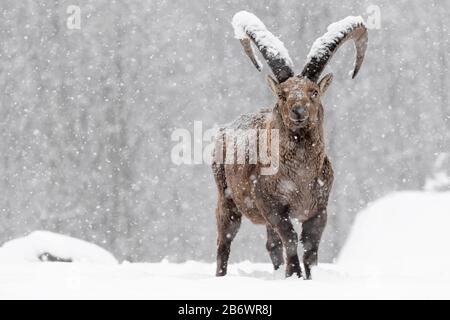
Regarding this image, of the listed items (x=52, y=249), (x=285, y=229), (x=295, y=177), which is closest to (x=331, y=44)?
(x=295, y=177)

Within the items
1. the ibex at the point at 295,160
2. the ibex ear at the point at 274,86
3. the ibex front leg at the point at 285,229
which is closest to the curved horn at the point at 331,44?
the ibex at the point at 295,160

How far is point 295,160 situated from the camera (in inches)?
289

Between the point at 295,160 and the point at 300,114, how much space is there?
1.83 feet

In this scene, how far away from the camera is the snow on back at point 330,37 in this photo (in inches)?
301

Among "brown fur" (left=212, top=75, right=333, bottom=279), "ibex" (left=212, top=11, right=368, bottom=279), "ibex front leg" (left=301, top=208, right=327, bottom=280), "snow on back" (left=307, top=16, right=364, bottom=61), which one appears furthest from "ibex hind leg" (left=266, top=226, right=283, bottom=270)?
"snow on back" (left=307, top=16, right=364, bottom=61)

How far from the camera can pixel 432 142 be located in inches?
1321

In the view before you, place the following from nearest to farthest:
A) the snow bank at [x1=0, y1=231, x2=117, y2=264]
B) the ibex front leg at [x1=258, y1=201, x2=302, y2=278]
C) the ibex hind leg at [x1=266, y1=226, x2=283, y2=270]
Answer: the ibex front leg at [x1=258, y1=201, x2=302, y2=278], the ibex hind leg at [x1=266, y1=226, x2=283, y2=270], the snow bank at [x1=0, y1=231, x2=117, y2=264]

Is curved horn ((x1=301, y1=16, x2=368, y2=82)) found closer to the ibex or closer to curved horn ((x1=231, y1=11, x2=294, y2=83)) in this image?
the ibex

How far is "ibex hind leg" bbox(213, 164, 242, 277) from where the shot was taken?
8875 millimetres

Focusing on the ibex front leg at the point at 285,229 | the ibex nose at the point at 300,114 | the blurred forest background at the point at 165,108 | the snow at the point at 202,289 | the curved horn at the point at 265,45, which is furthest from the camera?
the blurred forest background at the point at 165,108

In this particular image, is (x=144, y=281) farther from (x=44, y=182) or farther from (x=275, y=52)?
(x=44, y=182)

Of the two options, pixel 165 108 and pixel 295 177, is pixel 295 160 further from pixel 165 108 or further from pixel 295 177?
pixel 165 108

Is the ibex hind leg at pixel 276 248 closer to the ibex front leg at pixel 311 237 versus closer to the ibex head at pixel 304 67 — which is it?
the ibex front leg at pixel 311 237
